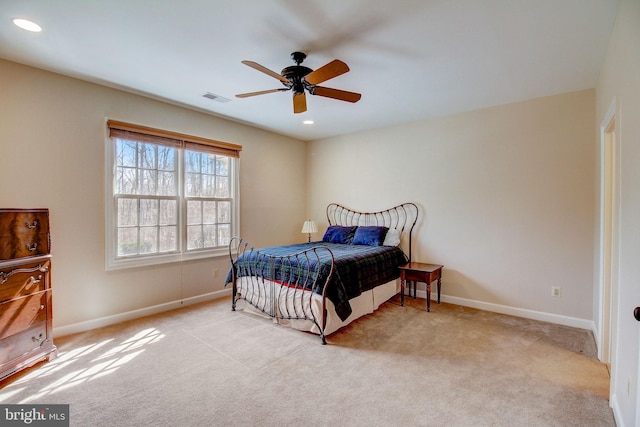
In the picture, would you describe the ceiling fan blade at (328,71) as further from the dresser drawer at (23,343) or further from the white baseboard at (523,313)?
the white baseboard at (523,313)

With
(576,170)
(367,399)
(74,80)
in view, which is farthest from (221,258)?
(576,170)

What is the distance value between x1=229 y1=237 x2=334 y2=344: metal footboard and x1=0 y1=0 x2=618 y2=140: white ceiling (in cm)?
187

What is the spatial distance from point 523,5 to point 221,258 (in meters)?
4.28

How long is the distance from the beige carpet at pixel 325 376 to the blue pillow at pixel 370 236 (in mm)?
1345

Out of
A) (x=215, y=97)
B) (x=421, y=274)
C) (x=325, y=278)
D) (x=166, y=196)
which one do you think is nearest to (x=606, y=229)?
(x=421, y=274)

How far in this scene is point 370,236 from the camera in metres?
4.55

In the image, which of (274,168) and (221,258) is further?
(274,168)

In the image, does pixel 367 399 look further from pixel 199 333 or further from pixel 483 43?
pixel 483 43

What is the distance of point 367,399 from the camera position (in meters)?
2.08

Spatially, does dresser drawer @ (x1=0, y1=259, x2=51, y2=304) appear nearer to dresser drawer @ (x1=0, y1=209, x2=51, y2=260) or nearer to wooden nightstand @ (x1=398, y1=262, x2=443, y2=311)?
dresser drawer @ (x1=0, y1=209, x2=51, y2=260)

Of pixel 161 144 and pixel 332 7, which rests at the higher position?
pixel 332 7

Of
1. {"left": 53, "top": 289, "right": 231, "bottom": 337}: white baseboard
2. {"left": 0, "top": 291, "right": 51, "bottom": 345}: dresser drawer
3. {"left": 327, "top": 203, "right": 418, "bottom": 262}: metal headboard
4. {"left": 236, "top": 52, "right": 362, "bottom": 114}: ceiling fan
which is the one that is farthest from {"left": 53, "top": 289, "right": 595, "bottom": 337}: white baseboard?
{"left": 236, "top": 52, "right": 362, "bottom": 114}: ceiling fan

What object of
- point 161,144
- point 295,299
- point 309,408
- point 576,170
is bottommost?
point 309,408

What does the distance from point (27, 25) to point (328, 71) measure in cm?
226
